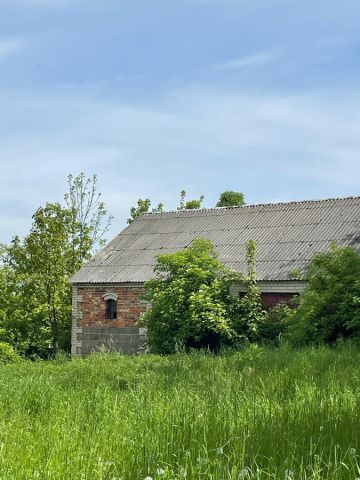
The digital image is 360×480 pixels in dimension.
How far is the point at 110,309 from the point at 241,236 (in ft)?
17.8

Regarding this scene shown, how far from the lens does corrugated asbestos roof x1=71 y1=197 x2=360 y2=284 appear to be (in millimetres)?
24797

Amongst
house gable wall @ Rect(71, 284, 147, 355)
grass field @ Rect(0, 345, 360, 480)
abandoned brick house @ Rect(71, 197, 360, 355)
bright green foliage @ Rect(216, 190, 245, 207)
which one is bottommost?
grass field @ Rect(0, 345, 360, 480)

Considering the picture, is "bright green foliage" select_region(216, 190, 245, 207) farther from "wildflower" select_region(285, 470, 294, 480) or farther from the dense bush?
"wildflower" select_region(285, 470, 294, 480)

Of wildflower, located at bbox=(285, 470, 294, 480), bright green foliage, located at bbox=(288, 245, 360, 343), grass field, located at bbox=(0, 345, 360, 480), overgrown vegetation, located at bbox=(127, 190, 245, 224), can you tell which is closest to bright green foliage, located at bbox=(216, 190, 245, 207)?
overgrown vegetation, located at bbox=(127, 190, 245, 224)

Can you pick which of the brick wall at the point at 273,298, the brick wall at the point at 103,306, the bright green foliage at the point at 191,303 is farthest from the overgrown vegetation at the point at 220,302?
the brick wall at the point at 103,306

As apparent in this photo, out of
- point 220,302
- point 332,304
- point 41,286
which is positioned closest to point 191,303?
point 220,302

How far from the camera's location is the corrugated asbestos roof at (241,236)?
24.8m

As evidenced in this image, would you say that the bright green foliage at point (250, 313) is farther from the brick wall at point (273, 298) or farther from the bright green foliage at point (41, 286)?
the bright green foliage at point (41, 286)

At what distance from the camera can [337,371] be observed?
11195mm

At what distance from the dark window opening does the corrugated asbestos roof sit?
2.83 ft

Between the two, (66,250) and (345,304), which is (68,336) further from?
(345,304)

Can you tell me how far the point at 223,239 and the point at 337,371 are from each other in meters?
16.4

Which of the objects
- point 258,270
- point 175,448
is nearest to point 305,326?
point 258,270

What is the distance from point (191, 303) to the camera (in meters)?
22.0
